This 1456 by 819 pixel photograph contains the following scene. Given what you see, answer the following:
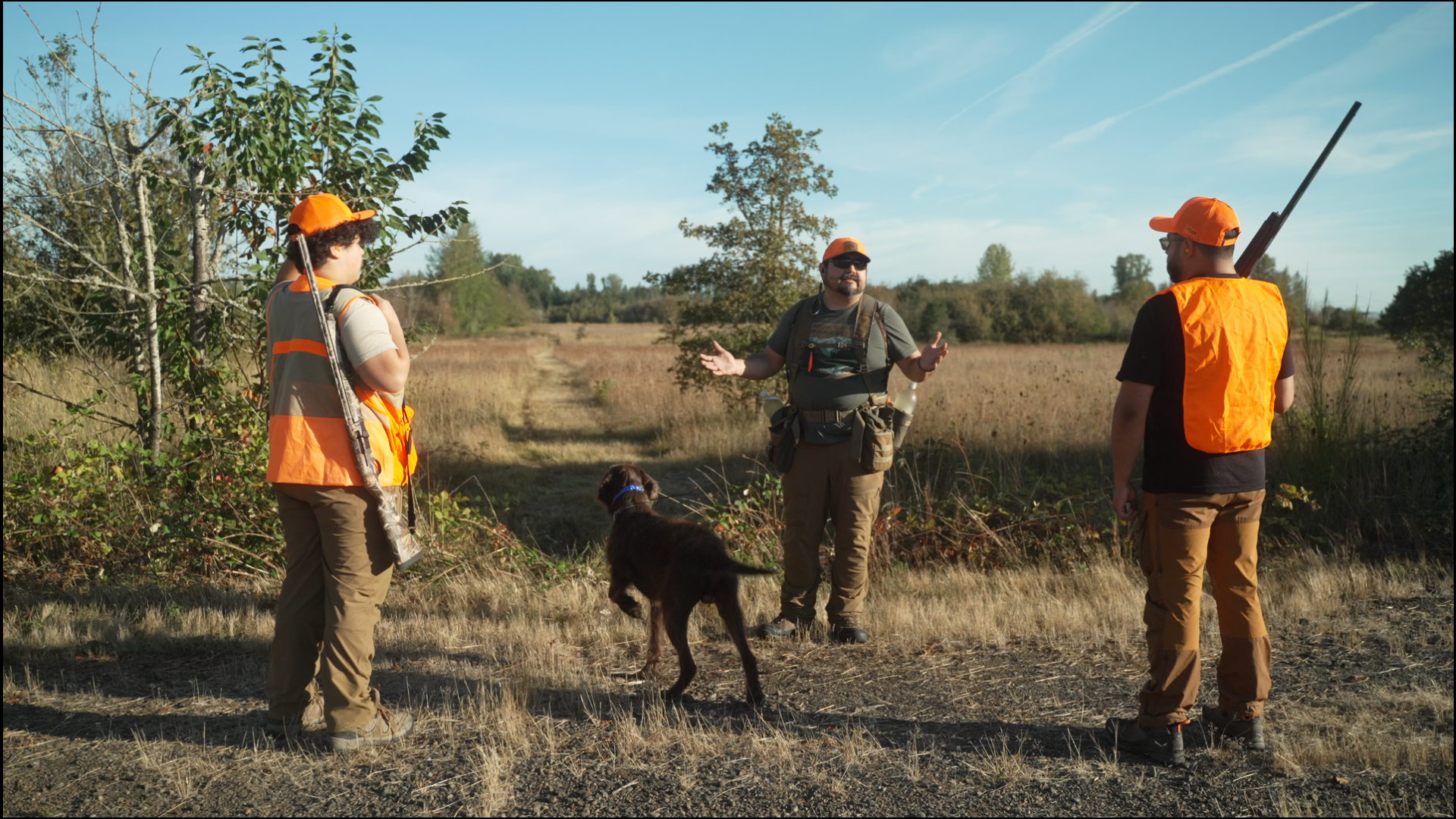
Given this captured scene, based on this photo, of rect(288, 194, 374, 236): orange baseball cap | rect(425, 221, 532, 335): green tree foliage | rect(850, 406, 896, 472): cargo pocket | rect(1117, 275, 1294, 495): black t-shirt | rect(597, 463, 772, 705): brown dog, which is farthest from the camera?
rect(425, 221, 532, 335): green tree foliage

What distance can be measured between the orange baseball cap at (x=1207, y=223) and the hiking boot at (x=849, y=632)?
2617 millimetres

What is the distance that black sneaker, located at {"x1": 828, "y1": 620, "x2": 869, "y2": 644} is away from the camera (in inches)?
190

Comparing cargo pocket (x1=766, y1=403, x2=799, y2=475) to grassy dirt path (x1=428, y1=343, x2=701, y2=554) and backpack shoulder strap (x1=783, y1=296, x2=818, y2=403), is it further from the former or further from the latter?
grassy dirt path (x1=428, y1=343, x2=701, y2=554)

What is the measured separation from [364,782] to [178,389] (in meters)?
4.51

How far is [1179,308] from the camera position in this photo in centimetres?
313

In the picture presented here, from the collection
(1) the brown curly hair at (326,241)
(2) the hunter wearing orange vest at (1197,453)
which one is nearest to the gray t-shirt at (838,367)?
(2) the hunter wearing orange vest at (1197,453)

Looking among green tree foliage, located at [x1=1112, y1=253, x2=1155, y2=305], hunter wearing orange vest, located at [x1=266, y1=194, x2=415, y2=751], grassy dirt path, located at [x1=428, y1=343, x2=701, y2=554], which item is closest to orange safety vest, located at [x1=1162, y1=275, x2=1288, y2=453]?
hunter wearing orange vest, located at [x1=266, y1=194, x2=415, y2=751]

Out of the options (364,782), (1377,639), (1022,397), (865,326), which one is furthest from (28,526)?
(1022,397)

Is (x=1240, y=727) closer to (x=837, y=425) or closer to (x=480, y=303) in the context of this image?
(x=837, y=425)

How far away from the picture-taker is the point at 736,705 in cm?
398

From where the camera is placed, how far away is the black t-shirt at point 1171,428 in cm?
316

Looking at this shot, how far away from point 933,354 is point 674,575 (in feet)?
5.89

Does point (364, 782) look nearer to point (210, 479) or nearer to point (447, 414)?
point (210, 479)

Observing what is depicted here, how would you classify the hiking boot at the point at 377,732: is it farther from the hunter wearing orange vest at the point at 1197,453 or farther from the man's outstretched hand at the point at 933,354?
the man's outstretched hand at the point at 933,354
